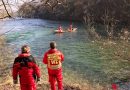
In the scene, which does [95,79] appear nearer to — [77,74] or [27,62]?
[77,74]

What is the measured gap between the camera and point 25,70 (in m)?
9.41

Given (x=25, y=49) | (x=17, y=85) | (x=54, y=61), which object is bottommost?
(x=17, y=85)

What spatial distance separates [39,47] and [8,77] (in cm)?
1431

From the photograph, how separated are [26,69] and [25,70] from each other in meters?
0.05

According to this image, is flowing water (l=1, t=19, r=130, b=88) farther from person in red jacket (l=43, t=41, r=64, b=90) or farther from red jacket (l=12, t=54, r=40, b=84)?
red jacket (l=12, t=54, r=40, b=84)

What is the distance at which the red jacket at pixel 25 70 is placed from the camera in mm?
9328

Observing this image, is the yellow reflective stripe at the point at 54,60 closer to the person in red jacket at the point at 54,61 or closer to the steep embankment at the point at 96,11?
the person in red jacket at the point at 54,61

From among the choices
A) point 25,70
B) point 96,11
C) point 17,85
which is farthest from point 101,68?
point 96,11

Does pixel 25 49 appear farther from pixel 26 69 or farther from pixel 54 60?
pixel 54 60

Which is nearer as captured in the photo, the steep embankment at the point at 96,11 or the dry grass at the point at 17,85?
the dry grass at the point at 17,85

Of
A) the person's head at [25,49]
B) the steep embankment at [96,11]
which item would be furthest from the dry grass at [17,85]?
the steep embankment at [96,11]

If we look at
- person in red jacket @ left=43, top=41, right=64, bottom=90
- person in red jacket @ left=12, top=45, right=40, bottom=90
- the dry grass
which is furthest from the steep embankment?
person in red jacket @ left=12, top=45, right=40, bottom=90

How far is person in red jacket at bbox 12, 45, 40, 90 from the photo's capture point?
927cm

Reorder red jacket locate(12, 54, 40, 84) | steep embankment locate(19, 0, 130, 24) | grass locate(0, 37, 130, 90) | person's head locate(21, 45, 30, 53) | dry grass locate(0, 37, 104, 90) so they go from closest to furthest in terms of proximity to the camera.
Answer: person's head locate(21, 45, 30, 53) < red jacket locate(12, 54, 40, 84) < dry grass locate(0, 37, 104, 90) < grass locate(0, 37, 130, 90) < steep embankment locate(19, 0, 130, 24)
